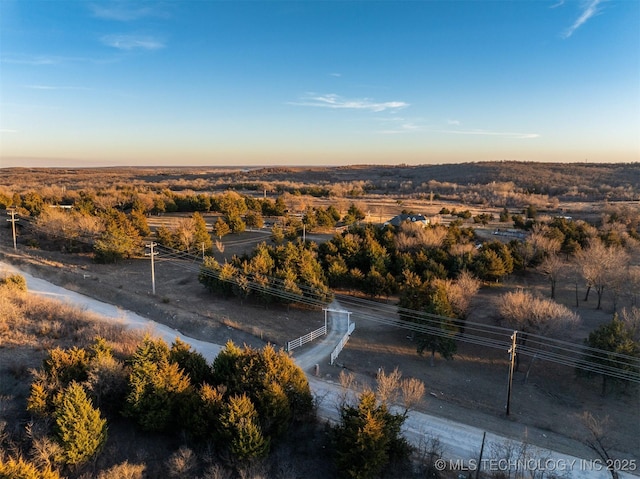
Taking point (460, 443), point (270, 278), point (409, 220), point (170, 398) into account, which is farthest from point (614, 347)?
point (409, 220)

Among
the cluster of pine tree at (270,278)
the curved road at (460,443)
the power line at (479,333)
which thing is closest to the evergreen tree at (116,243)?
the cluster of pine tree at (270,278)

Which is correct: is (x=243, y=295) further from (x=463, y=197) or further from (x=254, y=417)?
(x=463, y=197)

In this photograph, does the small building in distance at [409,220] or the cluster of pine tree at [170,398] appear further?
the small building in distance at [409,220]

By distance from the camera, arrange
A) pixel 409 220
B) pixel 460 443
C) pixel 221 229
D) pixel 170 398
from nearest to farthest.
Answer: pixel 170 398
pixel 460 443
pixel 221 229
pixel 409 220


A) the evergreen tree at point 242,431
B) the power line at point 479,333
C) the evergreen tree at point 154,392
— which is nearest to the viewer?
the evergreen tree at point 242,431

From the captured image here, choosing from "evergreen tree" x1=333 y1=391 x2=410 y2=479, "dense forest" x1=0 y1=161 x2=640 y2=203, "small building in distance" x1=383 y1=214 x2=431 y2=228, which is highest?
"dense forest" x1=0 y1=161 x2=640 y2=203

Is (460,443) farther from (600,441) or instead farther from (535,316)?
(535,316)

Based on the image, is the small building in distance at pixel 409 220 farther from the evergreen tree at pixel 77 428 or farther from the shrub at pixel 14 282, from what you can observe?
the evergreen tree at pixel 77 428

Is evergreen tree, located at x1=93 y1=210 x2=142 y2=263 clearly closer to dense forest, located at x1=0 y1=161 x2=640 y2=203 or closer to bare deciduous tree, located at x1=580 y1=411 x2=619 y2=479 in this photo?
bare deciduous tree, located at x1=580 y1=411 x2=619 y2=479

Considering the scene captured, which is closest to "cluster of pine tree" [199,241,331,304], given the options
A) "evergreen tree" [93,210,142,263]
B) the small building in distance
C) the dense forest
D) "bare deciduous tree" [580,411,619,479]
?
"evergreen tree" [93,210,142,263]
